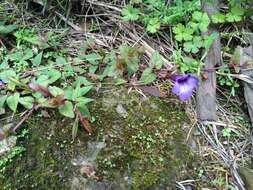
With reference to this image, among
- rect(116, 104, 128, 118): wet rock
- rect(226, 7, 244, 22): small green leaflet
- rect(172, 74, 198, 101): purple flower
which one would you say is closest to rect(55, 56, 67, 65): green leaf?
rect(116, 104, 128, 118): wet rock

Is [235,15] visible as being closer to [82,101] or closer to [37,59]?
[82,101]

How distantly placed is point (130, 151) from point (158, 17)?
0.76m

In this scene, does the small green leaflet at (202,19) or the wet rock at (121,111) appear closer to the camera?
the wet rock at (121,111)

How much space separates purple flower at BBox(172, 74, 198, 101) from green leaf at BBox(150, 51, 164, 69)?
0.12 meters

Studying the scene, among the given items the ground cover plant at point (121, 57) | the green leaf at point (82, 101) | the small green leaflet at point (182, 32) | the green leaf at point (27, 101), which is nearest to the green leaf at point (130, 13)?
the ground cover plant at point (121, 57)

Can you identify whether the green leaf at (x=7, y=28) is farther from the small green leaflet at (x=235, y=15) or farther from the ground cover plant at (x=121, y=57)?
the small green leaflet at (x=235, y=15)

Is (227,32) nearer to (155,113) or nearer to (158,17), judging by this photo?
(158,17)

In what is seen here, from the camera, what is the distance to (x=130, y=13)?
2100 mm

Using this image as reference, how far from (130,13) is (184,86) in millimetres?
516

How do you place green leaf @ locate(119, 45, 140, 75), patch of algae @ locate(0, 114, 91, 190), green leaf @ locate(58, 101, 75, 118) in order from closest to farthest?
patch of algae @ locate(0, 114, 91, 190), green leaf @ locate(58, 101, 75, 118), green leaf @ locate(119, 45, 140, 75)

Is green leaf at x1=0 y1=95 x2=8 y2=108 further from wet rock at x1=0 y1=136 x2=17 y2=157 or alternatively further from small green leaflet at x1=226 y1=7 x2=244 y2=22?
small green leaflet at x1=226 y1=7 x2=244 y2=22

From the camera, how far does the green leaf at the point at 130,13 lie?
209cm

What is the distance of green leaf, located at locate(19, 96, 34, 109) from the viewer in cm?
177

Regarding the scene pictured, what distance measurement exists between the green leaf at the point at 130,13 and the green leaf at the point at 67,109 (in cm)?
60
